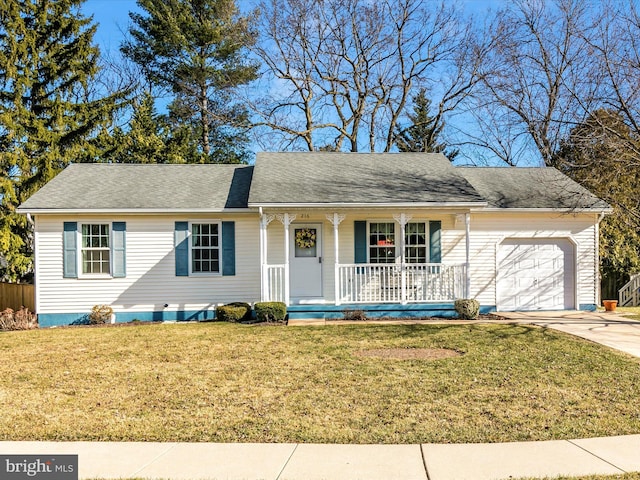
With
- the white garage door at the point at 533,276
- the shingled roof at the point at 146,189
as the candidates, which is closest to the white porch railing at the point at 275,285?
the shingled roof at the point at 146,189

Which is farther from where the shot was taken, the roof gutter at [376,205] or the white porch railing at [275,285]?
the white porch railing at [275,285]

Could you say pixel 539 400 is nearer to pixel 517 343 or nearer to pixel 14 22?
pixel 517 343

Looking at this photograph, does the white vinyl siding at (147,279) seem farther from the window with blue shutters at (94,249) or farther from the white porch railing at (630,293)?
the white porch railing at (630,293)

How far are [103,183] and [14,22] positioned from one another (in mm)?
10803

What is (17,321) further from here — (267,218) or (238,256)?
(267,218)

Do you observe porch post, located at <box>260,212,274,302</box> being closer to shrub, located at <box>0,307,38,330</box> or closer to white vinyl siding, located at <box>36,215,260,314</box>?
white vinyl siding, located at <box>36,215,260,314</box>

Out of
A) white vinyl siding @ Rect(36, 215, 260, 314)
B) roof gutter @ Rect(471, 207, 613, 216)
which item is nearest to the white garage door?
roof gutter @ Rect(471, 207, 613, 216)

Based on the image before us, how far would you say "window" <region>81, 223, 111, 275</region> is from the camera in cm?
1376

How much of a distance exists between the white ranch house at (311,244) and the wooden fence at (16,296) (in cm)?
359

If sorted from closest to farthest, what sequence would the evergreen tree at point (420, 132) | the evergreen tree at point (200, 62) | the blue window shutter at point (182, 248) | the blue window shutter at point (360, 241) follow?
1. the blue window shutter at point (182, 248)
2. the blue window shutter at point (360, 241)
3. the evergreen tree at point (200, 62)
4. the evergreen tree at point (420, 132)

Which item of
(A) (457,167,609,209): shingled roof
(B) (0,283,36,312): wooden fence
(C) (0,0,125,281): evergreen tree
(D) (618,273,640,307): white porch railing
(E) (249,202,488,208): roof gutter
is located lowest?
(D) (618,273,640,307): white porch railing

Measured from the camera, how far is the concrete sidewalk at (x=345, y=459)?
161 inches

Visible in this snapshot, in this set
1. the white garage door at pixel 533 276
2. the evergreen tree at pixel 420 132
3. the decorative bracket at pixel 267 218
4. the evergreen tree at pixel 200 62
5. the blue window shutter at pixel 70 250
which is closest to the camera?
the decorative bracket at pixel 267 218

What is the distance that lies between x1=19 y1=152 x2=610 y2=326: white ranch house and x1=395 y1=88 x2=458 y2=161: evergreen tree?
43.1 ft
